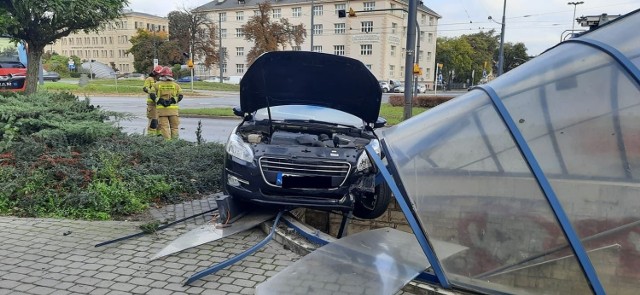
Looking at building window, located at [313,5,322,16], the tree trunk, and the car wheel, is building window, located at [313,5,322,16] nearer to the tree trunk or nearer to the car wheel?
the tree trunk

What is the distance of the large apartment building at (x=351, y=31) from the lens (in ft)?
235

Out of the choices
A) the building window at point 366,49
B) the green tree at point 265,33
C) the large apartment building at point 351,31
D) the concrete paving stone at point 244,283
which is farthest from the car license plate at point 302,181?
the building window at point 366,49

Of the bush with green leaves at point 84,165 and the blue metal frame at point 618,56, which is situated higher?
the blue metal frame at point 618,56

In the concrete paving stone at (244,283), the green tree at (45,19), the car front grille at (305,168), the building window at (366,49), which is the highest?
the building window at (366,49)

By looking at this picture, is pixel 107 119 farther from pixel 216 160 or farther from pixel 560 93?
pixel 560 93

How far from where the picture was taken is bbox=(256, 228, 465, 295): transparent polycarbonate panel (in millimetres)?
3838

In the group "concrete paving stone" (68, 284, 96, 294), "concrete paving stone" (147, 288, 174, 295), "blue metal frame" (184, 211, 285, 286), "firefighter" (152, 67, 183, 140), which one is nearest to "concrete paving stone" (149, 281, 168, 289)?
"concrete paving stone" (147, 288, 174, 295)

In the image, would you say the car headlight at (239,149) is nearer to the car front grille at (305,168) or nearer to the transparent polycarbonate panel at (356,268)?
the car front grille at (305,168)

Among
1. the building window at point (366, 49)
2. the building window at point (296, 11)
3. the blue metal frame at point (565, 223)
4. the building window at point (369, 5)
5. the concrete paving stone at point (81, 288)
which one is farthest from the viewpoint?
the building window at point (296, 11)

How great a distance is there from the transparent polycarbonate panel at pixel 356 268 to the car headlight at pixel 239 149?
1376mm

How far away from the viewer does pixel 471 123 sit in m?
3.25

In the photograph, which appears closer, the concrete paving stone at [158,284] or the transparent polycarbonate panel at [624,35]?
the transparent polycarbonate panel at [624,35]

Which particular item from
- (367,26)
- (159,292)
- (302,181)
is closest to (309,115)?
(302,181)

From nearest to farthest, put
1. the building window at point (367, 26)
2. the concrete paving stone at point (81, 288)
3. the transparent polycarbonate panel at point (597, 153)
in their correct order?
the transparent polycarbonate panel at point (597, 153) → the concrete paving stone at point (81, 288) → the building window at point (367, 26)
